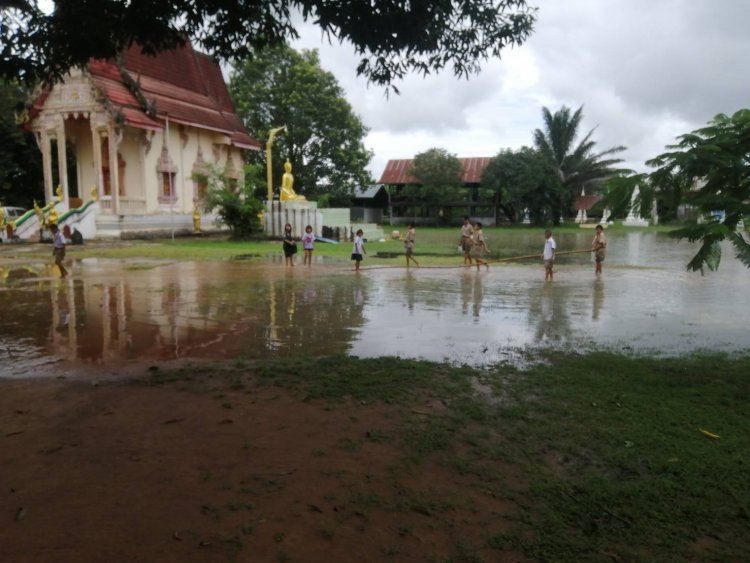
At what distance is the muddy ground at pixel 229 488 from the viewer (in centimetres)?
314

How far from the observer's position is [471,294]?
1270 centimetres

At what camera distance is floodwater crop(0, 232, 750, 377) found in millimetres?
7609

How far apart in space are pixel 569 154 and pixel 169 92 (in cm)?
3287

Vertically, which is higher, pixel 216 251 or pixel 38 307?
pixel 216 251

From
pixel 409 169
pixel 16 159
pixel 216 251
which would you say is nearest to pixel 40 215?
pixel 216 251

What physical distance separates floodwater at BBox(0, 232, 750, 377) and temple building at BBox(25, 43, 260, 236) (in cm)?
1058

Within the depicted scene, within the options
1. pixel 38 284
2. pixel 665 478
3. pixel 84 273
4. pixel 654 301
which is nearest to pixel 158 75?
pixel 84 273

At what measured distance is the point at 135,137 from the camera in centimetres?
2858

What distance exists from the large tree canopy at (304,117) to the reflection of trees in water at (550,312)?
94.7 ft

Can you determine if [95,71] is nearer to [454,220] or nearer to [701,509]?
[701,509]

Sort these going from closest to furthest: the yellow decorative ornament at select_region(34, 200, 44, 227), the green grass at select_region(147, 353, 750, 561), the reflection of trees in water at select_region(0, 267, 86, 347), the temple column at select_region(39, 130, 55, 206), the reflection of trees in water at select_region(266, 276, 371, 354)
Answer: the green grass at select_region(147, 353, 750, 561) → the reflection of trees in water at select_region(266, 276, 371, 354) → the reflection of trees in water at select_region(0, 267, 86, 347) → the yellow decorative ornament at select_region(34, 200, 44, 227) → the temple column at select_region(39, 130, 55, 206)

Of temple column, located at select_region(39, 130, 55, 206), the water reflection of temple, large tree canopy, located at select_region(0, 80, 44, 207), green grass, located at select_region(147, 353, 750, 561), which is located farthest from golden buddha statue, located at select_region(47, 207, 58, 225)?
green grass, located at select_region(147, 353, 750, 561)

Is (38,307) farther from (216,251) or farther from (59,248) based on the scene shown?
(216,251)

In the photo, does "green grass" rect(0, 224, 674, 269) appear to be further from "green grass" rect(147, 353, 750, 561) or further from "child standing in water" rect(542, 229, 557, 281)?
"green grass" rect(147, 353, 750, 561)
